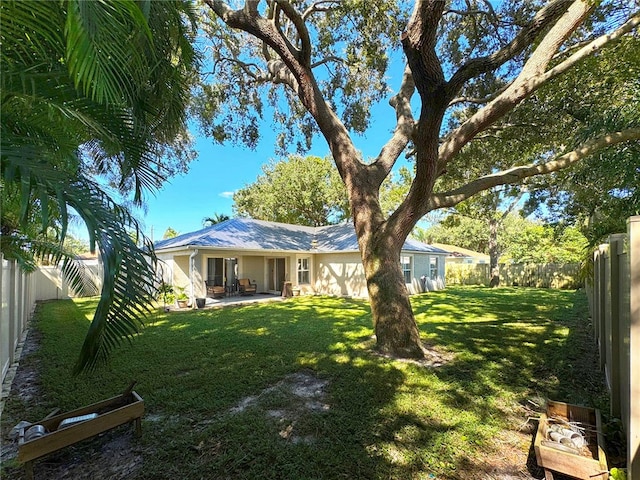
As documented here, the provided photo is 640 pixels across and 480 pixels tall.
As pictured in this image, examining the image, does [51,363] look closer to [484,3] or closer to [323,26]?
[323,26]

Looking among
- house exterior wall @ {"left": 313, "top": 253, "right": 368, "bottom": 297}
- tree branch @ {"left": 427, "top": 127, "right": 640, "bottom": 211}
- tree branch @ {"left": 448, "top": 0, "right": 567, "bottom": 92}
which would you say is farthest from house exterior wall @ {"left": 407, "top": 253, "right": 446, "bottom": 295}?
tree branch @ {"left": 448, "top": 0, "right": 567, "bottom": 92}

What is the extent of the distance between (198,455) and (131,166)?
2.80 m

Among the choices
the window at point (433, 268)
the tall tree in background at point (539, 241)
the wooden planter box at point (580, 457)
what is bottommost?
the wooden planter box at point (580, 457)

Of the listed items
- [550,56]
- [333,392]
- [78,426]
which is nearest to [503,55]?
[550,56]

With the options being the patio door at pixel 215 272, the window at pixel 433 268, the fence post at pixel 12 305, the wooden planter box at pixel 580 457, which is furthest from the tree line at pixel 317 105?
the window at pixel 433 268

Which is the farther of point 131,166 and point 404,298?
point 404,298

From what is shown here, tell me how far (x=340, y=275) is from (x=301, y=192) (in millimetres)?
10383

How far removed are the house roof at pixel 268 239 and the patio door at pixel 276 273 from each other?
1.48 metres

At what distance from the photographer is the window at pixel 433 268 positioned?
62.4ft

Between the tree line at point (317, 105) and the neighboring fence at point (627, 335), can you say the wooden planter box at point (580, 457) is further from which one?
the tree line at point (317, 105)

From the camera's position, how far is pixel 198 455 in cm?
312

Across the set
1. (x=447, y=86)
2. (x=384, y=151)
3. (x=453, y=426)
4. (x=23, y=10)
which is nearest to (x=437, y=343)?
(x=453, y=426)

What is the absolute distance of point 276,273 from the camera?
17984 mm

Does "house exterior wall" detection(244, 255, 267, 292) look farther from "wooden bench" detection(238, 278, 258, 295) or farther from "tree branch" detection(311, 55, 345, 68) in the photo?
"tree branch" detection(311, 55, 345, 68)
